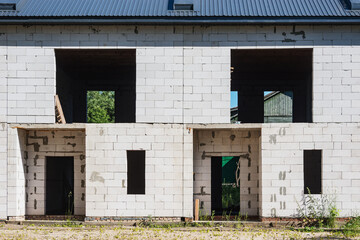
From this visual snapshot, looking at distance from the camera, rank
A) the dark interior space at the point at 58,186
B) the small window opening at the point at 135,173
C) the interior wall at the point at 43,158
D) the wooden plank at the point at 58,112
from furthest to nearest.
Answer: the small window opening at the point at 135,173
the dark interior space at the point at 58,186
the interior wall at the point at 43,158
the wooden plank at the point at 58,112

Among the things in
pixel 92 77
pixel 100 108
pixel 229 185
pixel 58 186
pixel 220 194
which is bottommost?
pixel 229 185

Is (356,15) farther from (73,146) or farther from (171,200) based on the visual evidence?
(73,146)

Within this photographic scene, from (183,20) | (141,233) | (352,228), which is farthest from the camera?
(183,20)

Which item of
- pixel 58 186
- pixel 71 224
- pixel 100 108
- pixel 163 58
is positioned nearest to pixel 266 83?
pixel 163 58

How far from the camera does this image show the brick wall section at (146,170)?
13.9 metres

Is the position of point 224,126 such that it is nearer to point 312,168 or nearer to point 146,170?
point 146,170

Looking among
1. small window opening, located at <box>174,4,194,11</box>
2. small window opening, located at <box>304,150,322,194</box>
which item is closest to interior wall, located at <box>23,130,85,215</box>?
small window opening, located at <box>174,4,194,11</box>

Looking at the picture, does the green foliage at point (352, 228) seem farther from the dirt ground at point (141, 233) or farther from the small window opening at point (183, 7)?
the small window opening at point (183, 7)

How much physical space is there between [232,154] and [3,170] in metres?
7.34

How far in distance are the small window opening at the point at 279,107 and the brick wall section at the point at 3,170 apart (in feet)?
62.1

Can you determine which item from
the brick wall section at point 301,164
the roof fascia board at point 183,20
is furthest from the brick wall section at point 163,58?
the brick wall section at point 301,164

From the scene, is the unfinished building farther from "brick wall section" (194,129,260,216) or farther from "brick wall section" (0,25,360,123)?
"brick wall section" (194,129,260,216)

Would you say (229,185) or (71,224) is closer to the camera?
(71,224)

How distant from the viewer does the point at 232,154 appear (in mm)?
14945
